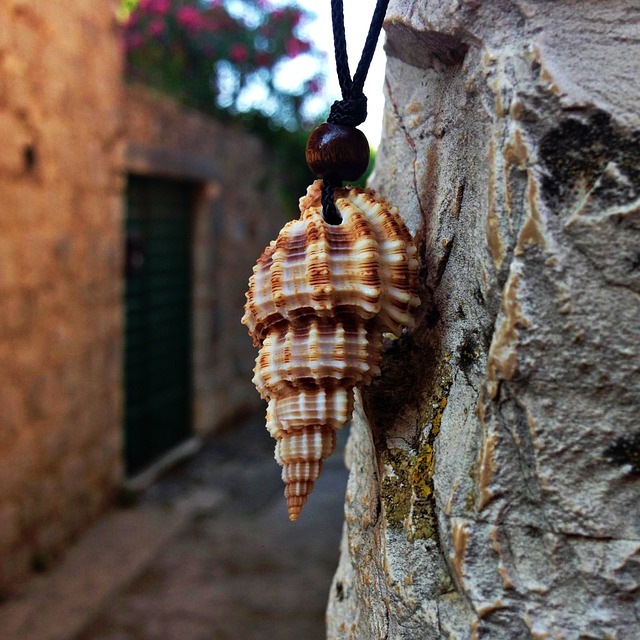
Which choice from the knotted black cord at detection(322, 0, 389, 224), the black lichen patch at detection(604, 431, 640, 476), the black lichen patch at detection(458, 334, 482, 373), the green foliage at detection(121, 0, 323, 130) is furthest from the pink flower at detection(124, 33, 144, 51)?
the black lichen patch at detection(604, 431, 640, 476)

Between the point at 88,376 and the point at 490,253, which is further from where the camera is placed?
the point at 88,376

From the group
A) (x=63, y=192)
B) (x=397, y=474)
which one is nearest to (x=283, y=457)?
(x=397, y=474)

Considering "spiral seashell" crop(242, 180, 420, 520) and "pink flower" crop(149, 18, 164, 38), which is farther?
"pink flower" crop(149, 18, 164, 38)

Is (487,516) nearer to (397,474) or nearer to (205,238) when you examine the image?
(397,474)

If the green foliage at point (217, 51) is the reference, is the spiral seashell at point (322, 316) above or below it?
below

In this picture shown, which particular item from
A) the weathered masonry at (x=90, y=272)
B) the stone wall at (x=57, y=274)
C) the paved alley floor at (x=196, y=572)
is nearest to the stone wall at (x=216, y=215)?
the weathered masonry at (x=90, y=272)

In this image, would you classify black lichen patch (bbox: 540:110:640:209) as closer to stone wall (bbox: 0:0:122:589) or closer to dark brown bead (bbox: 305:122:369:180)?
dark brown bead (bbox: 305:122:369:180)

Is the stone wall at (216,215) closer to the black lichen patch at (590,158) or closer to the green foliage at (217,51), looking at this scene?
the green foliage at (217,51)
